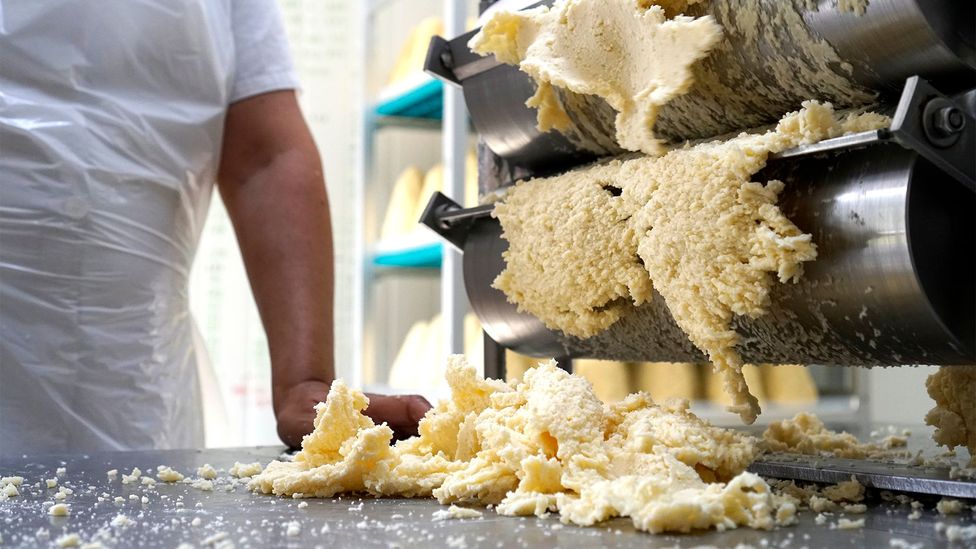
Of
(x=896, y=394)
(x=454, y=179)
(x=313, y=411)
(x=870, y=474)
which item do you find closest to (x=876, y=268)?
(x=870, y=474)

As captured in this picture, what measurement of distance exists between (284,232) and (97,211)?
9.2 inches

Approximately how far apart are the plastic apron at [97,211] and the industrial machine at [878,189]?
732mm

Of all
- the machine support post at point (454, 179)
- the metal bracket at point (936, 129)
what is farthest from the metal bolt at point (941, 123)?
the machine support post at point (454, 179)

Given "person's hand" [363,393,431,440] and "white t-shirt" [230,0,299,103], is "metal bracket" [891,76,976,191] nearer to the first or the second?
"person's hand" [363,393,431,440]

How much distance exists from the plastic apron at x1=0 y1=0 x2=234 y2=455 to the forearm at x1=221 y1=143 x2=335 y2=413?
0.29 ft

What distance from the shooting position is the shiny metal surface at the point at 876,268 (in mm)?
543

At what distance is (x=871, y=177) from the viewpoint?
22.2 inches

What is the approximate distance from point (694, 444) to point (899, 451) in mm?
308

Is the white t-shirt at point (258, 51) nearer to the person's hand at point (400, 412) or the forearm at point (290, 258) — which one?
the forearm at point (290, 258)

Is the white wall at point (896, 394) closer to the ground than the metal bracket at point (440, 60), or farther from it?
closer to the ground

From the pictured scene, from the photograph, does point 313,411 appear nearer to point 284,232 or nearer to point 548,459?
point 284,232

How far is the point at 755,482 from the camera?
0.53m

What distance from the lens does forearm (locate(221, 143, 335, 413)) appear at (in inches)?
46.5

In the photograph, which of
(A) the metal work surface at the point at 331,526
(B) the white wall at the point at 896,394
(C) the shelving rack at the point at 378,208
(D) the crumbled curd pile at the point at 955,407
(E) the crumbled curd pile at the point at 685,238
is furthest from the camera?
(C) the shelving rack at the point at 378,208
